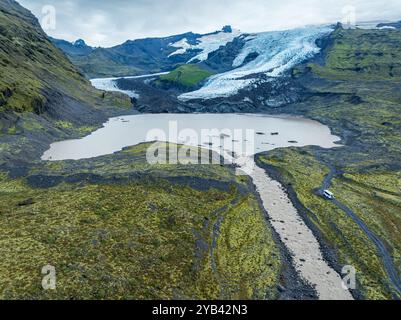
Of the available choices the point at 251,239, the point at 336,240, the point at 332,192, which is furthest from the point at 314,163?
the point at 251,239

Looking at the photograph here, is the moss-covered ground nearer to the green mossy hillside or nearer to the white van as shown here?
the white van

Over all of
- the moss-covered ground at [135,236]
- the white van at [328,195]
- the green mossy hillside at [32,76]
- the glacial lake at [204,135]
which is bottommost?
the moss-covered ground at [135,236]

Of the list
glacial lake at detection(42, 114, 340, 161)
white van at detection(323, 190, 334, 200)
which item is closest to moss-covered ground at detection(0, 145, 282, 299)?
white van at detection(323, 190, 334, 200)

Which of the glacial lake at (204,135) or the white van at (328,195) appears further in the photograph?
the glacial lake at (204,135)

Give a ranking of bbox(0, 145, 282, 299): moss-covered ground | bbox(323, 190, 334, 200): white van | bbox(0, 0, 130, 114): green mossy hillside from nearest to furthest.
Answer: bbox(0, 145, 282, 299): moss-covered ground → bbox(323, 190, 334, 200): white van → bbox(0, 0, 130, 114): green mossy hillside

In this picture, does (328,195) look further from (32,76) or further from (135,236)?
(32,76)

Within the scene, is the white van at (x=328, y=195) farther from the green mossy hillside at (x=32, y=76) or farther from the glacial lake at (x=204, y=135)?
the green mossy hillside at (x=32, y=76)

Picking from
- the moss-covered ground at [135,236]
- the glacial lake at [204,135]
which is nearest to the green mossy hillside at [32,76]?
the glacial lake at [204,135]

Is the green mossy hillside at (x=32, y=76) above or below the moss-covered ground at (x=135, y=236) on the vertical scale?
above

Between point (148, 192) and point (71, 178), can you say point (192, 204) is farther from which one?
point (71, 178)
